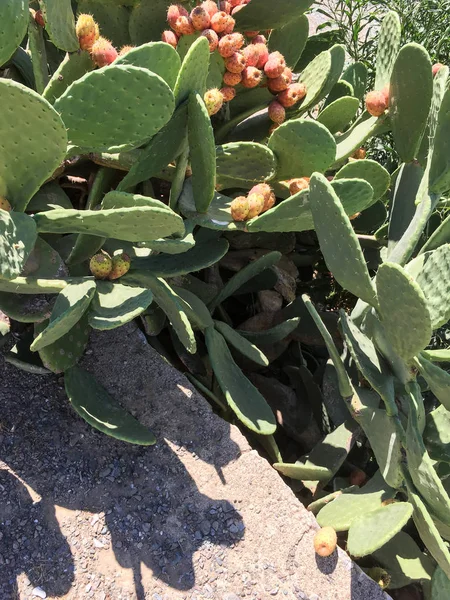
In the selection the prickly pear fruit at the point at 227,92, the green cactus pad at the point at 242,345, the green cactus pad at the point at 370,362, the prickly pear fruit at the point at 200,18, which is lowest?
the green cactus pad at the point at 242,345

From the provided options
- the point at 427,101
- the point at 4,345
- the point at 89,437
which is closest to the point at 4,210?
the point at 4,345

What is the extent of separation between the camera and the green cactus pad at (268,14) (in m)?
1.91

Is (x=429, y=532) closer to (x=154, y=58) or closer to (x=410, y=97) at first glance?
(x=410, y=97)

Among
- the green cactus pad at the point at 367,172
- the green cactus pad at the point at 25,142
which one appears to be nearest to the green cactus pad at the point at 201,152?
the green cactus pad at the point at 25,142

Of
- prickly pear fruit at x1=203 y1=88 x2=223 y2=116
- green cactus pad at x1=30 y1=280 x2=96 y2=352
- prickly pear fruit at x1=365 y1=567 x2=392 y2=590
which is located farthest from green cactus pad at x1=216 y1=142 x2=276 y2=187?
prickly pear fruit at x1=365 y1=567 x2=392 y2=590

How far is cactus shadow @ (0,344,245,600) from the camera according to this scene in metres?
1.54

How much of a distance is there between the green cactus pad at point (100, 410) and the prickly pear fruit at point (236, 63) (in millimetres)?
998

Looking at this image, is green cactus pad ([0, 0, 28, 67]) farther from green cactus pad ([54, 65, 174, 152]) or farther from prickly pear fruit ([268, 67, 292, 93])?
prickly pear fruit ([268, 67, 292, 93])

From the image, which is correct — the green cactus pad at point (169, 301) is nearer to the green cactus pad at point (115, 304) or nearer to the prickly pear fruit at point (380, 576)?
the green cactus pad at point (115, 304)

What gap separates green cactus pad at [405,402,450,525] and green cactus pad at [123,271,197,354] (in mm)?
617

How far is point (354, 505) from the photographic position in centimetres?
169

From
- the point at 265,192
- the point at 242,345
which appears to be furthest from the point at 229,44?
the point at 242,345

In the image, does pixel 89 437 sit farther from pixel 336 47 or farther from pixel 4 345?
pixel 336 47

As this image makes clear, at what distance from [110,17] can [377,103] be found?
90 cm
